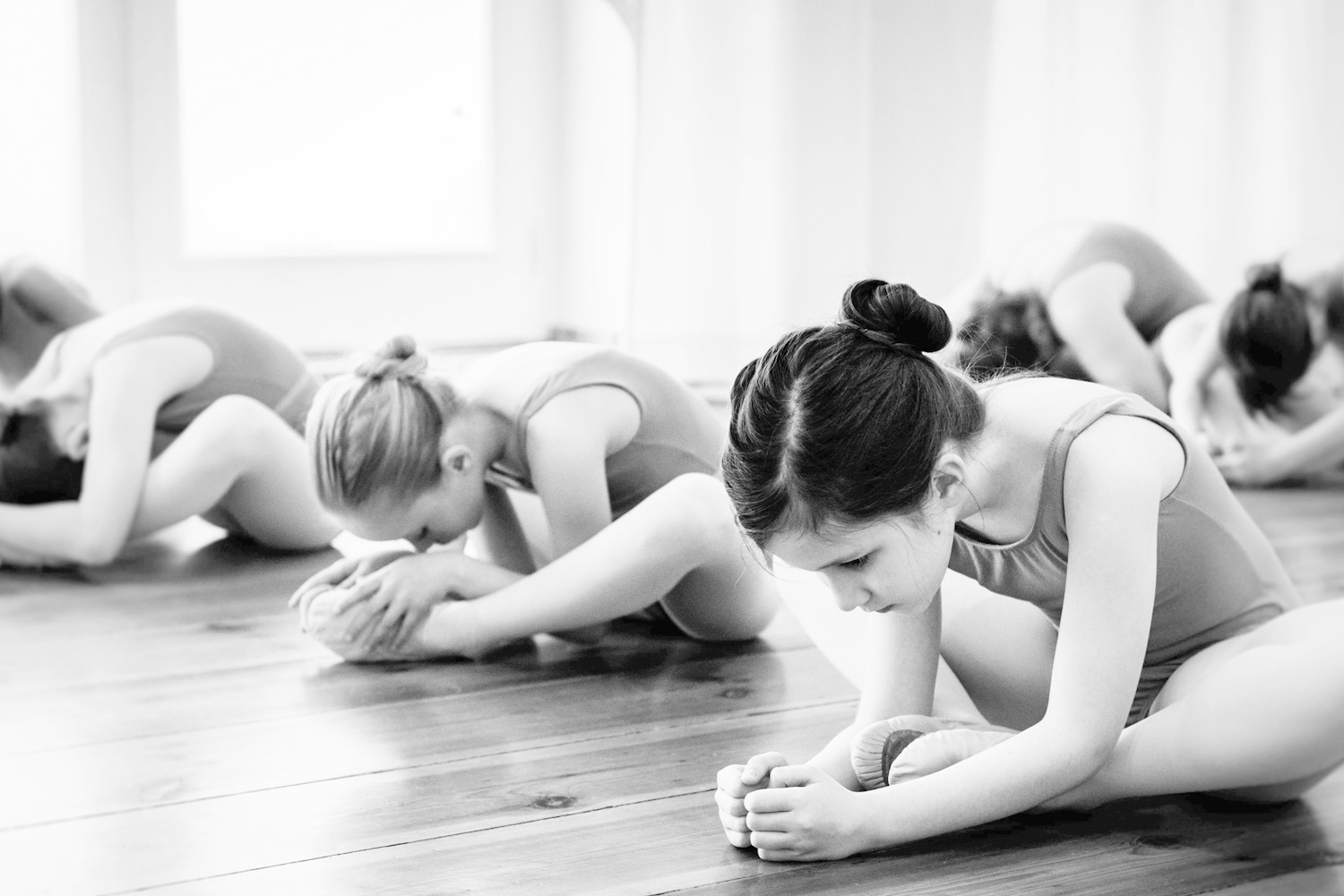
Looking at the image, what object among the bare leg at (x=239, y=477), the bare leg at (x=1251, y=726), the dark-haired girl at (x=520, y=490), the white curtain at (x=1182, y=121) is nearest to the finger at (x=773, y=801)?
the bare leg at (x=1251, y=726)

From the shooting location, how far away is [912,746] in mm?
1025

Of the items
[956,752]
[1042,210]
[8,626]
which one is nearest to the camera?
[956,752]

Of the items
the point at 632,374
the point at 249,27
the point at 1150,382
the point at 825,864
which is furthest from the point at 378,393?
the point at 249,27

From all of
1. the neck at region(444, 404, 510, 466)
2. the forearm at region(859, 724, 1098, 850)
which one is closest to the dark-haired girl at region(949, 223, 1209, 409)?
the neck at region(444, 404, 510, 466)

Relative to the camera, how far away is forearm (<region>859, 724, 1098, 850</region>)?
3.17 ft

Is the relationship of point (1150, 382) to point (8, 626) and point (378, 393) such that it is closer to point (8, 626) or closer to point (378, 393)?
point (378, 393)

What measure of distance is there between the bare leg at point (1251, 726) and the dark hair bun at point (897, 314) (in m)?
0.32

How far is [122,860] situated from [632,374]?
0.70m

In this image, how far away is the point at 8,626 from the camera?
5.34 ft

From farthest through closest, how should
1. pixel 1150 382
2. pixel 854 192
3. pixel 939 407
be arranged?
pixel 854 192 < pixel 1150 382 < pixel 939 407

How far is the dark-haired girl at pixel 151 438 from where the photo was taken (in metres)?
1.84

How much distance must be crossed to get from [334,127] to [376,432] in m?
2.39

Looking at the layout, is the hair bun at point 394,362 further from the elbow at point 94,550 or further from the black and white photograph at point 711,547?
the elbow at point 94,550

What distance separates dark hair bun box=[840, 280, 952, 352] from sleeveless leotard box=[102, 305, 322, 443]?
123 centimetres
